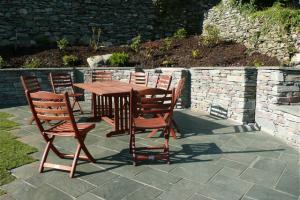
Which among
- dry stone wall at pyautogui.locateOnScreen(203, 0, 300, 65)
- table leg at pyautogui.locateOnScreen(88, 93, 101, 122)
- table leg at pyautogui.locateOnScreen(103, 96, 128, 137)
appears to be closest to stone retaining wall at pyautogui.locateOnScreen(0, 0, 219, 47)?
dry stone wall at pyautogui.locateOnScreen(203, 0, 300, 65)

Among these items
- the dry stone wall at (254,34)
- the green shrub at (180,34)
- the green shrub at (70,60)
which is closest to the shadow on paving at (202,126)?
the dry stone wall at (254,34)

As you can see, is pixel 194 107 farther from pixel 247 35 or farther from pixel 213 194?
pixel 213 194

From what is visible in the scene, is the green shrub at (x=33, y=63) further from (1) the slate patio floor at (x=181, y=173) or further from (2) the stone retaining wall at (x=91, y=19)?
(1) the slate patio floor at (x=181, y=173)

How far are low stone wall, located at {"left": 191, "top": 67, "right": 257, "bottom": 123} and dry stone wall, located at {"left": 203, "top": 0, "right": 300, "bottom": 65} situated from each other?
2.50 m

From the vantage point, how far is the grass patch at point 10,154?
3.25 metres

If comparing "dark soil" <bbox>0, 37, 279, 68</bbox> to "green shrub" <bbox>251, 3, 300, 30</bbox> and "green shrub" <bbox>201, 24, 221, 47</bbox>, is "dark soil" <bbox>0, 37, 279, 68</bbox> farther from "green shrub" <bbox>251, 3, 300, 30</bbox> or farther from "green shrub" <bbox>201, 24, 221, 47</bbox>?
"green shrub" <bbox>251, 3, 300, 30</bbox>

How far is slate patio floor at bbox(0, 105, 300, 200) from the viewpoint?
9.36ft

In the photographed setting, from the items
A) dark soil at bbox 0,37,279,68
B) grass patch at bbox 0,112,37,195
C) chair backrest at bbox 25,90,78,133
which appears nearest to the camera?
chair backrest at bbox 25,90,78,133

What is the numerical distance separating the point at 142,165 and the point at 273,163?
1644 millimetres

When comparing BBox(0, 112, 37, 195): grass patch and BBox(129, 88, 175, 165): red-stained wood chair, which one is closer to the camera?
BBox(0, 112, 37, 195): grass patch

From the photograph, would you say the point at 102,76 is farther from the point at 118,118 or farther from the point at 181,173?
the point at 181,173

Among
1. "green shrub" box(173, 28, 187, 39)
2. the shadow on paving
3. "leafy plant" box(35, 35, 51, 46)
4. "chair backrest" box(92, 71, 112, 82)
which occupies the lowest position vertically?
the shadow on paving

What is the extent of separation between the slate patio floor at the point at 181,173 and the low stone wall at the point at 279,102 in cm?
23

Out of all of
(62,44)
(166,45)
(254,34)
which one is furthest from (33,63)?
(254,34)
